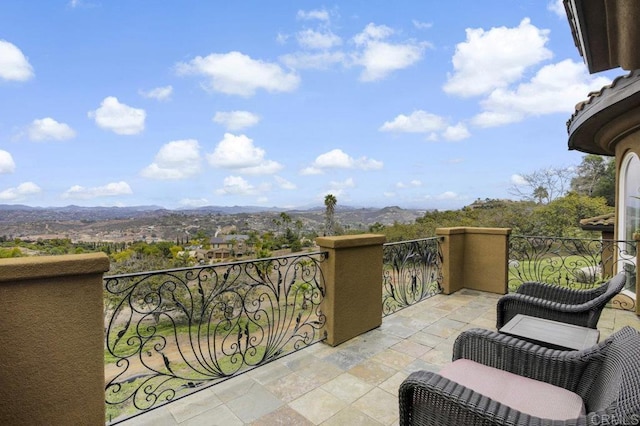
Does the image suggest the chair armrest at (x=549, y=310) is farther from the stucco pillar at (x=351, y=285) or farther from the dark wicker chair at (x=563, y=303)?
the stucco pillar at (x=351, y=285)

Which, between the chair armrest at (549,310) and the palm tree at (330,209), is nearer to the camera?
the chair armrest at (549,310)

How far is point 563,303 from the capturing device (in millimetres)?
3422

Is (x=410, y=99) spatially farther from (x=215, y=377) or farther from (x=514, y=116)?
(x=215, y=377)

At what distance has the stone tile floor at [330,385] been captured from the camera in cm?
246

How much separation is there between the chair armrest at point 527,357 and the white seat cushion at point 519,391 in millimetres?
58

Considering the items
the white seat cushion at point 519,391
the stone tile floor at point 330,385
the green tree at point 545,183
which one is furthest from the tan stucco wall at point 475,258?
the green tree at point 545,183

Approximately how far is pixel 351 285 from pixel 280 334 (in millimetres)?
1002

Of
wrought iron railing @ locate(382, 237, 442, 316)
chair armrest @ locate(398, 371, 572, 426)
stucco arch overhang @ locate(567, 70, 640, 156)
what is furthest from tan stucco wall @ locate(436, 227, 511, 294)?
chair armrest @ locate(398, 371, 572, 426)

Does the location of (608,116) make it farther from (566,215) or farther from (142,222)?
(142,222)

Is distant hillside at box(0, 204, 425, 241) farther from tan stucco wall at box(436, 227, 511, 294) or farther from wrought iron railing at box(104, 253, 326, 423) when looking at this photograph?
tan stucco wall at box(436, 227, 511, 294)

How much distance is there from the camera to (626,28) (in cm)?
175

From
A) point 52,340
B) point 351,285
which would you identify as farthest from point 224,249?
point 52,340

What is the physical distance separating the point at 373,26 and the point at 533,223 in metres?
10.6

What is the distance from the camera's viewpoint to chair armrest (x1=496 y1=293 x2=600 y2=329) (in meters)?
2.89
